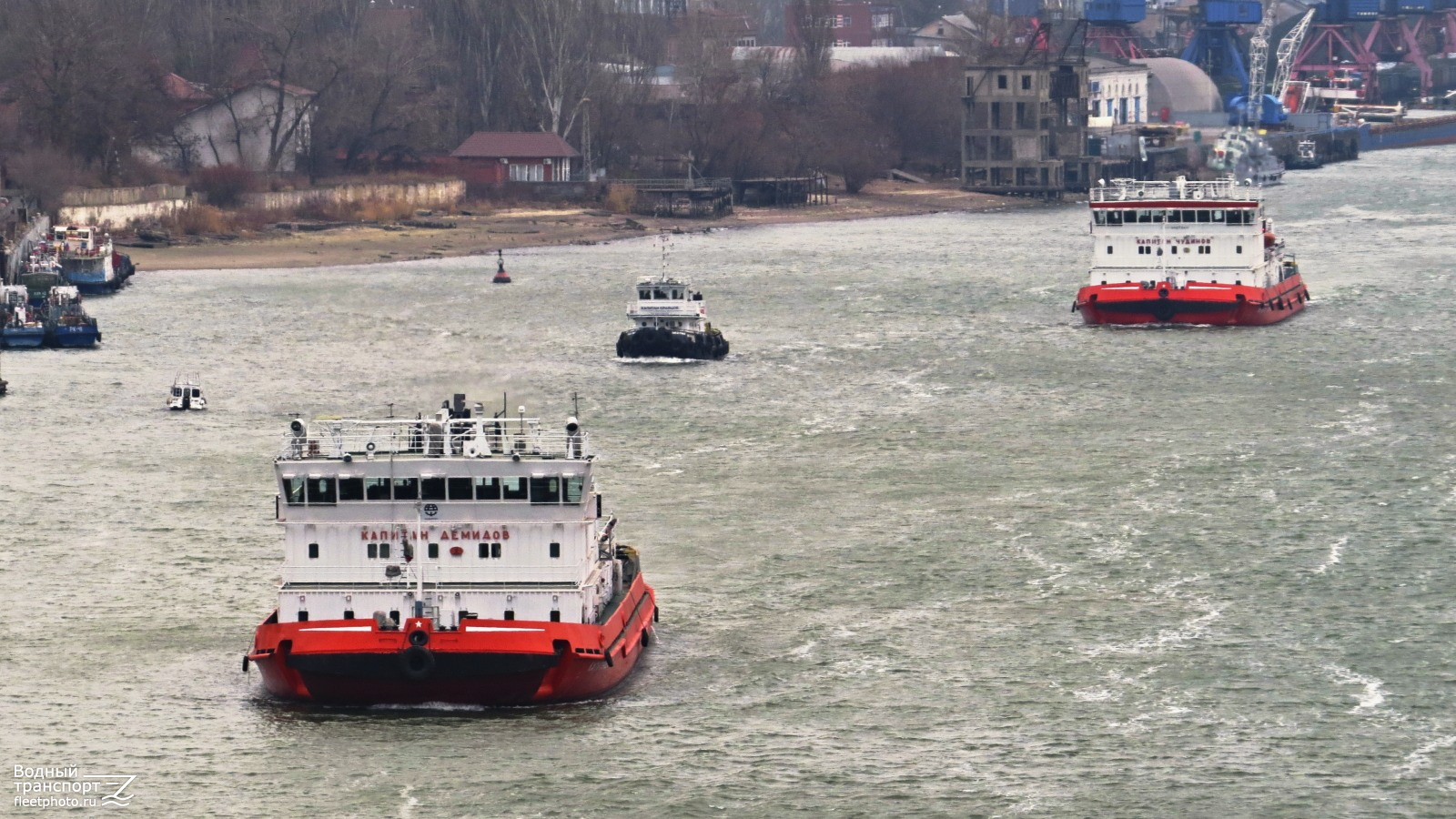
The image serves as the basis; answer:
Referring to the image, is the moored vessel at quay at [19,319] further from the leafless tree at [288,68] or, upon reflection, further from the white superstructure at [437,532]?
the white superstructure at [437,532]

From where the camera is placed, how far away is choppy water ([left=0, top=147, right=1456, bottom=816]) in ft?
150

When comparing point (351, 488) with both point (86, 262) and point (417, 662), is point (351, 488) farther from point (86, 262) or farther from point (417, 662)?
point (86, 262)

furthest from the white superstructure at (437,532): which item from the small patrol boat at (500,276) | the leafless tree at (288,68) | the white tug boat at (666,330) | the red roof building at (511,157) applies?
the red roof building at (511,157)

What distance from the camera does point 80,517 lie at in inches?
2739

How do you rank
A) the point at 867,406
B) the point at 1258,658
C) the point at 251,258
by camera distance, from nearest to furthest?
the point at 1258,658 < the point at 867,406 < the point at 251,258

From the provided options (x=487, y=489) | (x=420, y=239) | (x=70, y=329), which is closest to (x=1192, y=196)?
(x=70, y=329)

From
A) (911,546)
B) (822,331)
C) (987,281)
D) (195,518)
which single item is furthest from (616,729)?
(987,281)

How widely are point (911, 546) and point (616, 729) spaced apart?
18884 millimetres

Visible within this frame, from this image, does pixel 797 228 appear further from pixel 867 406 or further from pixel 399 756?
pixel 399 756

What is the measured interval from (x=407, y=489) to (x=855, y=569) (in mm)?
17121

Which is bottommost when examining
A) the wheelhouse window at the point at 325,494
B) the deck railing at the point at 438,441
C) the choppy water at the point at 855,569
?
the choppy water at the point at 855,569

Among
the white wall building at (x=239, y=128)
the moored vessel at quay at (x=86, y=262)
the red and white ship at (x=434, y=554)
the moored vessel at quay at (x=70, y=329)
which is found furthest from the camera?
the white wall building at (x=239, y=128)

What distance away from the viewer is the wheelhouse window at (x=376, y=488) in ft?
158

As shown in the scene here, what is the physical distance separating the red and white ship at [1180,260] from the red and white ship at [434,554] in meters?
70.9
